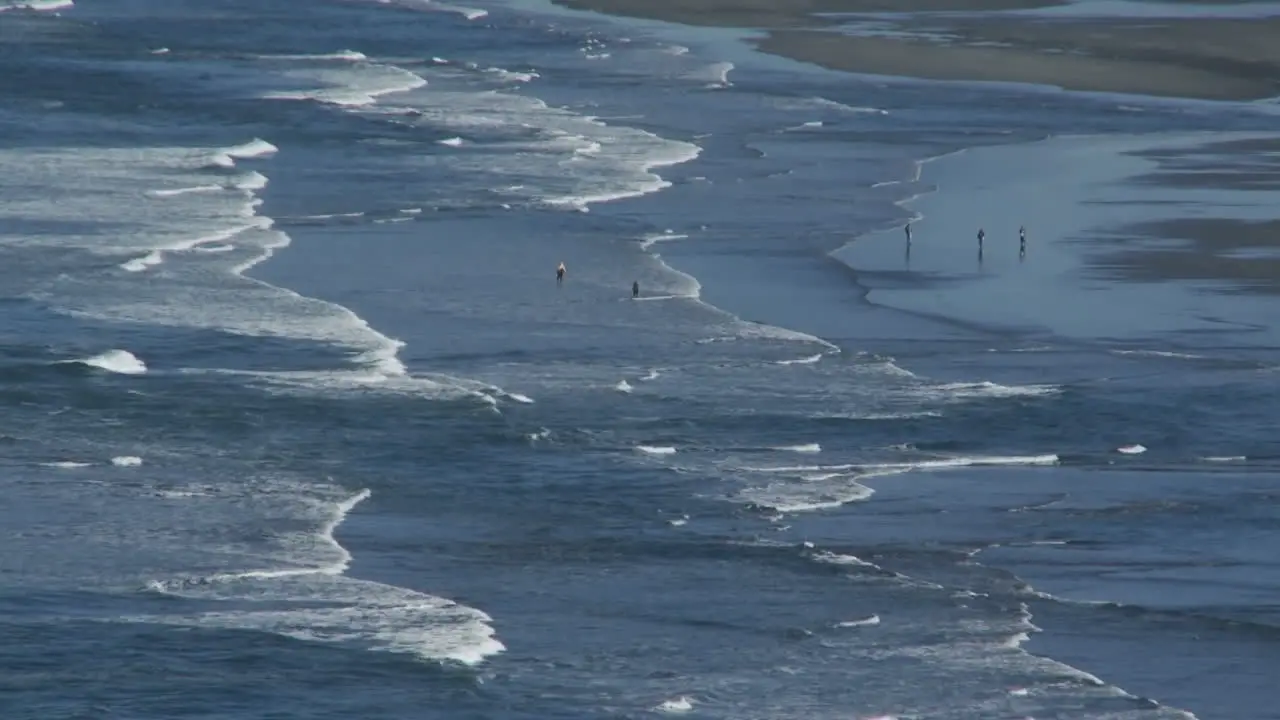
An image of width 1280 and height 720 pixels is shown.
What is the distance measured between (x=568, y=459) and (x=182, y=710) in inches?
272

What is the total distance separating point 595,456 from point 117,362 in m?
6.31

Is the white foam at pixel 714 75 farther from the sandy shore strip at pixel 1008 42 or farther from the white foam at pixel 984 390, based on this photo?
the white foam at pixel 984 390

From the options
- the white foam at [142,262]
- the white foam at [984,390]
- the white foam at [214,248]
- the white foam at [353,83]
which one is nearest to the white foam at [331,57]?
the white foam at [353,83]

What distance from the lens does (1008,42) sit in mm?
64750

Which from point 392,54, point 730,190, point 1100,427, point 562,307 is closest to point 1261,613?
point 1100,427

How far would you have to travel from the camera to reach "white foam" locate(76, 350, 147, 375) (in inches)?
988

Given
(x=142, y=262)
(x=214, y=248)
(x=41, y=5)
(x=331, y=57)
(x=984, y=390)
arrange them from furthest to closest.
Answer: (x=41, y=5) → (x=331, y=57) → (x=214, y=248) → (x=142, y=262) → (x=984, y=390)

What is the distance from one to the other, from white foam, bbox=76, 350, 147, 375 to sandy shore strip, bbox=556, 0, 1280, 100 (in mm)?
33907

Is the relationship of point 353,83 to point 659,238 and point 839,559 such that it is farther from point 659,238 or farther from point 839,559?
point 839,559

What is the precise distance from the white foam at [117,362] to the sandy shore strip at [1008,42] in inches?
1335

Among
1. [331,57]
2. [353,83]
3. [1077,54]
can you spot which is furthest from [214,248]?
[1077,54]

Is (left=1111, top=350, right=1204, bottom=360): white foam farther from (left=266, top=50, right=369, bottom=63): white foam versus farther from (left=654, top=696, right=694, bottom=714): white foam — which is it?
(left=266, top=50, right=369, bottom=63): white foam

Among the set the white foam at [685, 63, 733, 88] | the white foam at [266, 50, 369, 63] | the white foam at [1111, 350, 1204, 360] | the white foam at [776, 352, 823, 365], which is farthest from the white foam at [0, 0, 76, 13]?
the white foam at [1111, 350, 1204, 360]

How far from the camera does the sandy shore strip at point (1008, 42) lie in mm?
57812
